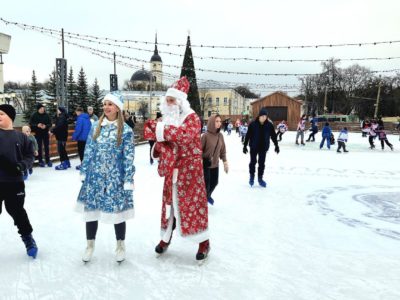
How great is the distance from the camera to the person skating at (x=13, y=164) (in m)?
2.90

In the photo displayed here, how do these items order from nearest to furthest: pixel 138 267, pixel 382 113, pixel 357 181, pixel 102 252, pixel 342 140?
pixel 138 267 < pixel 102 252 < pixel 357 181 < pixel 342 140 < pixel 382 113

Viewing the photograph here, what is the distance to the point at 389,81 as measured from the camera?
59.7 meters

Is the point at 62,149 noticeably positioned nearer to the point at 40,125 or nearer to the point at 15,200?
the point at 40,125

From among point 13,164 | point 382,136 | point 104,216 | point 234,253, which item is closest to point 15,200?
point 13,164

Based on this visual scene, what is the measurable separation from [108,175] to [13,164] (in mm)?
841

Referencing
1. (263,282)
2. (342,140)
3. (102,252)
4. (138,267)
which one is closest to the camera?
(263,282)

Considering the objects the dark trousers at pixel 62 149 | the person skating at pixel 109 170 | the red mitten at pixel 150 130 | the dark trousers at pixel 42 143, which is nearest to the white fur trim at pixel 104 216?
the person skating at pixel 109 170

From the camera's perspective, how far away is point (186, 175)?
305 cm

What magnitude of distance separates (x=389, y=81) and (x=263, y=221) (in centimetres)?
6531

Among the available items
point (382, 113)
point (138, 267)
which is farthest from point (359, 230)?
point (382, 113)

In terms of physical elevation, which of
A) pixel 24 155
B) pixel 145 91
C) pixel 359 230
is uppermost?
pixel 145 91

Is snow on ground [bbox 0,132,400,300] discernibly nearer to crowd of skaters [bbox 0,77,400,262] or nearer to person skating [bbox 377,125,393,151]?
crowd of skaters [bbox 0,77,400,262]

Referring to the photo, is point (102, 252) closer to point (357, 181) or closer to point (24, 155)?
point (24, 155)

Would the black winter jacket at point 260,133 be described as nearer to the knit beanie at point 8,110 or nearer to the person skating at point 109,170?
the person skating at point 109,170
